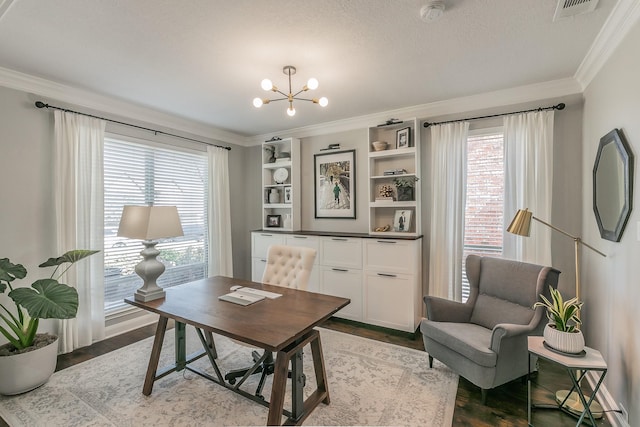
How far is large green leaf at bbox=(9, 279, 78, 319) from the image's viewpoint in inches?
81.2

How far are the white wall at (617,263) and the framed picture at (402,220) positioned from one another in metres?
1.61

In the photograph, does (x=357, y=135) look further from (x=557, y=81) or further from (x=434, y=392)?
(x=434, y=392)

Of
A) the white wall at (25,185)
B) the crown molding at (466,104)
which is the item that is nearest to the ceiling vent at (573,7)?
the crown molding at (466,104)

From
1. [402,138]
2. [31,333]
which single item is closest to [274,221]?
[402,138]

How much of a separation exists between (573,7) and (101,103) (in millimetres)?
4027

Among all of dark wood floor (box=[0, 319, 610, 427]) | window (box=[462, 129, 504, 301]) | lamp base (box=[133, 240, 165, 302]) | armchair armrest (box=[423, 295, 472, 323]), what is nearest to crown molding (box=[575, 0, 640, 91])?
window (box=[462, 129, 504, 301])

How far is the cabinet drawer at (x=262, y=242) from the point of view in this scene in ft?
13.8

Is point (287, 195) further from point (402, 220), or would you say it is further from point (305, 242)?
point (402, 220)

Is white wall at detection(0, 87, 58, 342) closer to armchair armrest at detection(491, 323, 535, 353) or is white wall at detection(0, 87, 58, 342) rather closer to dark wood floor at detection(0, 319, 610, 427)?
dark wood floor at detection(0, 319, 610, 427)

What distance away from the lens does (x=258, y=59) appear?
92.6 inches

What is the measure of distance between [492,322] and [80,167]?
13.5 ft

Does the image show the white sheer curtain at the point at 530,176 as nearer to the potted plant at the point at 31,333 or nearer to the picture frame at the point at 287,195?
the picture frame at the point at 287,195

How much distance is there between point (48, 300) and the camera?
2.13 m

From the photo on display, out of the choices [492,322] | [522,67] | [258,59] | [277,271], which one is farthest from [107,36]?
[492,322]
